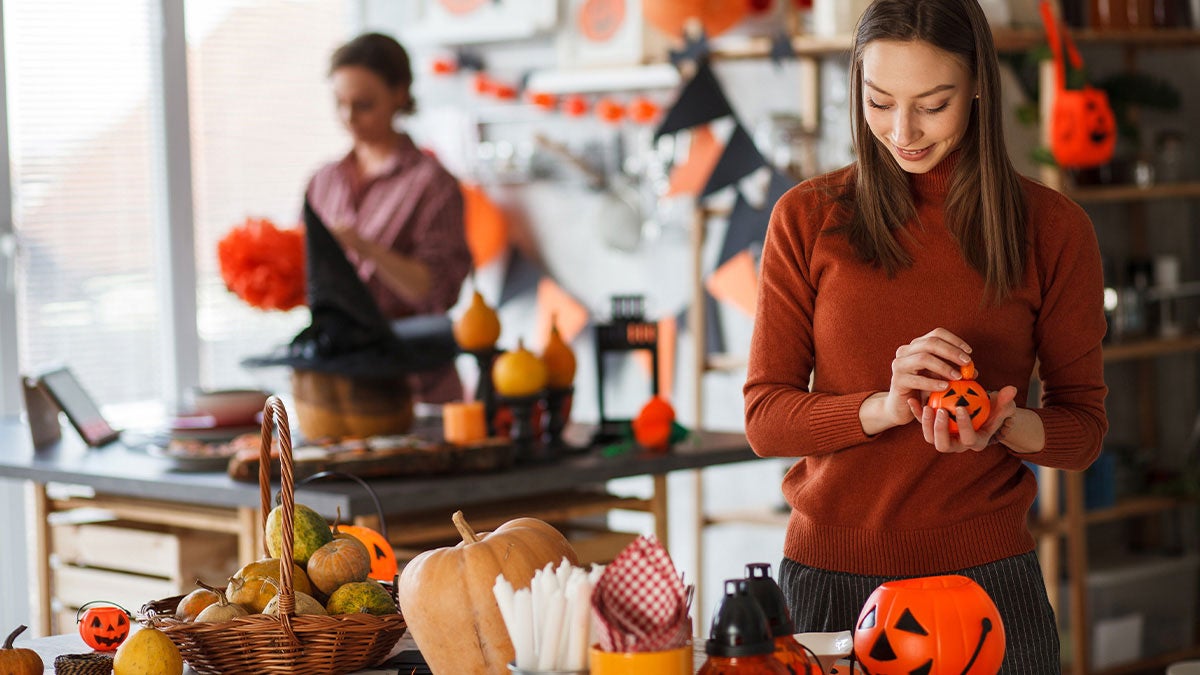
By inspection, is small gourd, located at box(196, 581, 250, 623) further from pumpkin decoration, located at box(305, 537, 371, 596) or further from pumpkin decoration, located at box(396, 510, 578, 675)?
pumpkin decoration, located at box(396, 510, 578, 675)

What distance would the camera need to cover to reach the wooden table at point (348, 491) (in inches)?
110

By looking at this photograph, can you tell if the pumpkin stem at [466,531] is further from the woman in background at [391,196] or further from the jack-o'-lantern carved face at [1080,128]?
the jack-o'-lantern carved face at [1080,128]

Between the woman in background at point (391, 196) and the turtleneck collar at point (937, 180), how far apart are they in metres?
1.88

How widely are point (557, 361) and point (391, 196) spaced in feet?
3.01

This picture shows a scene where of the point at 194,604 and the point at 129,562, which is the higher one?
the point at 194,604

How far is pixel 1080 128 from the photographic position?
12.8ft

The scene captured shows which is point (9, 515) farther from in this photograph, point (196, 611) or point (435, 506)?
point (196, 611)

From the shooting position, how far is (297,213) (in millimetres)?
5461

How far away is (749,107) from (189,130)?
190 centimetres

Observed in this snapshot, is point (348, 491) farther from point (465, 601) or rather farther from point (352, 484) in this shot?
point (465, 601)

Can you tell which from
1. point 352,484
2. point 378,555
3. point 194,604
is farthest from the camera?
point 352,484

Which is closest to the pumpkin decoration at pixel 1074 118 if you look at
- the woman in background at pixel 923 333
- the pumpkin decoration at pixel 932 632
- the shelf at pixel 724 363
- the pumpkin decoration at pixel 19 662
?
the shelf at pixel 724 363

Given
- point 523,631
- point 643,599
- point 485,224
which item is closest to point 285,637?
point 523,631

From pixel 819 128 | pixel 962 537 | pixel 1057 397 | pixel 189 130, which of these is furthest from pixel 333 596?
pixel 189 130
